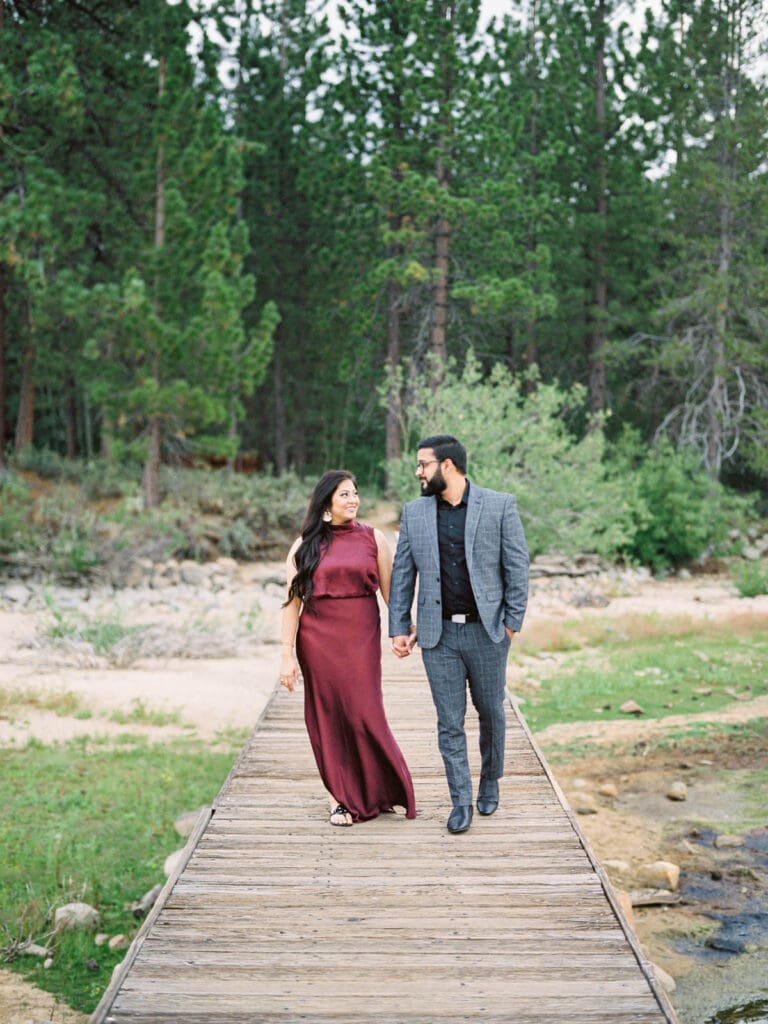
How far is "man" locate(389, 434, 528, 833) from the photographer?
17.0 feet

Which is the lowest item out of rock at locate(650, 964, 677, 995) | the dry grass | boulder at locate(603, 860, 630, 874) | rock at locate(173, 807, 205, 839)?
the dry grass

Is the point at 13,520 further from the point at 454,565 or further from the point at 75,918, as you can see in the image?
the point at 454,565

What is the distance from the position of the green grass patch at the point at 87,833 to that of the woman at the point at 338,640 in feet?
5.78

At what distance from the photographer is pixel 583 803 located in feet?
28.7

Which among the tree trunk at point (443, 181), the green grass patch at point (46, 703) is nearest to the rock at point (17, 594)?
the green grass patch at point (46, 703)

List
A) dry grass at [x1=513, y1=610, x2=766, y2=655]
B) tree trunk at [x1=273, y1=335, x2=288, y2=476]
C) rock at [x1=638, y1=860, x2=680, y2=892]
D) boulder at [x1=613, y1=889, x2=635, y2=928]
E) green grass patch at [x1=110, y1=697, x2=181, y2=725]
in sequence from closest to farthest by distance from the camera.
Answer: boulder at [x1=613, y1=889, x2=635, y2=928], rock at [x1=638, y1=860, x2=680, y2=892], green grass patch at [x1=110, y1=697, x2=181, y2=725], dry grass at [x1=513, y1=610, x2=766, y2=655], tree trunk at [x1=273, y1=335, x2=288, y2=476]

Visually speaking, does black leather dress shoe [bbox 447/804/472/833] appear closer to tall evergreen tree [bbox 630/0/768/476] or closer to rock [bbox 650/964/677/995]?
rock [bbox 650/964/677/995]

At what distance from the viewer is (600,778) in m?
9.52

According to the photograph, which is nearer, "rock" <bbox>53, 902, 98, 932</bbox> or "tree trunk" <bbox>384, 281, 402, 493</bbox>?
"rock" <bbox>53, 902, 98, 932</bbox>

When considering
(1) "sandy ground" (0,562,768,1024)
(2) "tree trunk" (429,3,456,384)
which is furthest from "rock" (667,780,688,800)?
(2) "tree trunk" (429,3,456,384)

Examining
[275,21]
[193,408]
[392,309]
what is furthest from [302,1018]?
[275,21]

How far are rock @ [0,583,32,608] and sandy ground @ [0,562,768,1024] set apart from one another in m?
0.32

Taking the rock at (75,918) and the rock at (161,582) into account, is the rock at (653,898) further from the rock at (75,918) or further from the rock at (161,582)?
the rock at (161,582)

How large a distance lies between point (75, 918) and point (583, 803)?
13.6 feet
